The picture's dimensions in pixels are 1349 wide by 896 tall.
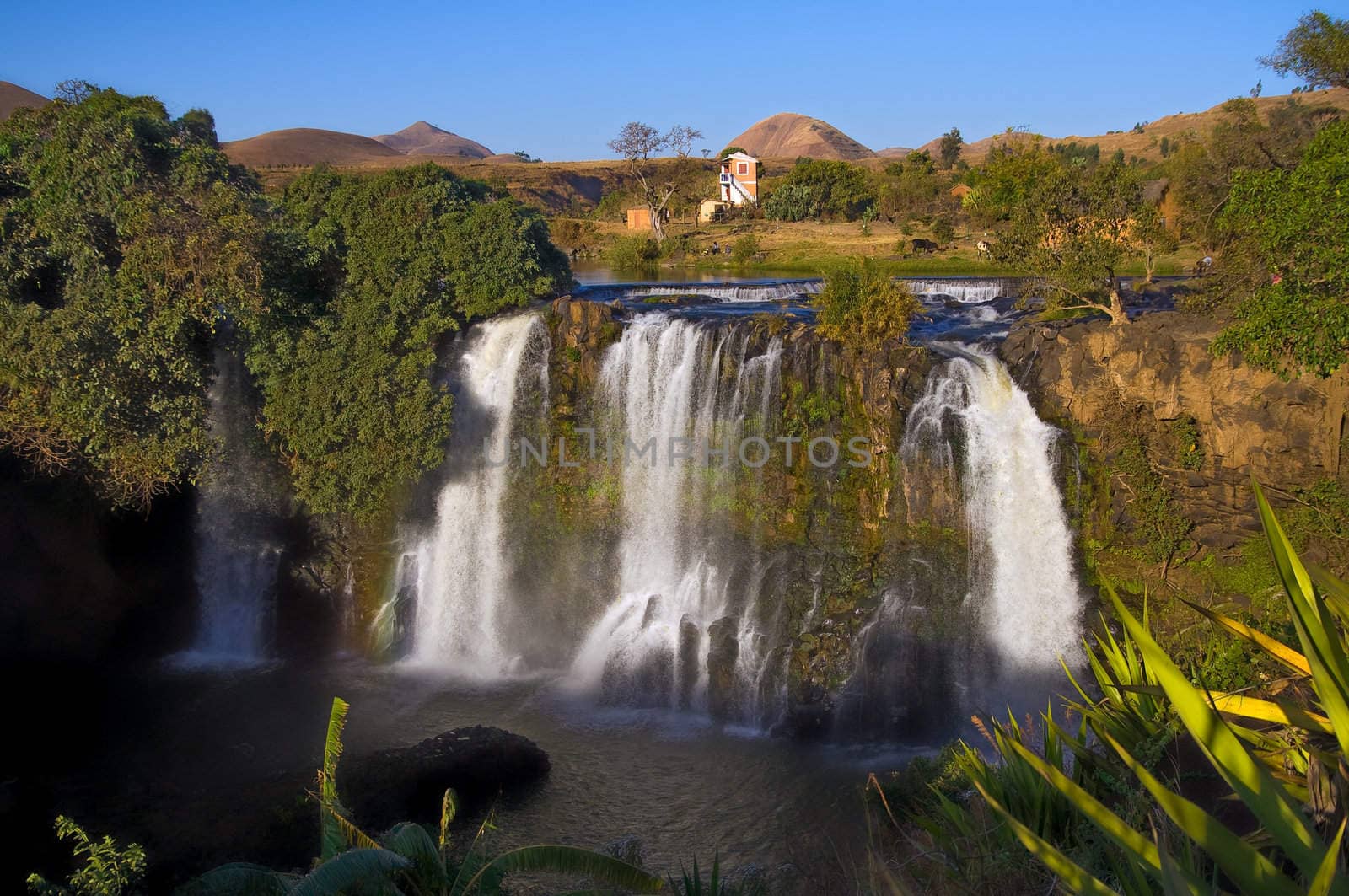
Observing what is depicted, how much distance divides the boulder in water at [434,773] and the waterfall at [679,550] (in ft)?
7.99

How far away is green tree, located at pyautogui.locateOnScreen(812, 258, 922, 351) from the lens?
1511 cm

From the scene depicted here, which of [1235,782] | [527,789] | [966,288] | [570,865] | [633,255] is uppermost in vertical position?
[633,255]

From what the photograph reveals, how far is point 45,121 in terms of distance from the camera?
15.3 meters

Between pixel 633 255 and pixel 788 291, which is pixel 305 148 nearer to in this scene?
pixel 633 255

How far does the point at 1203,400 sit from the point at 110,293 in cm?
1625

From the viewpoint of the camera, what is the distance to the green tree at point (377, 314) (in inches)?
597

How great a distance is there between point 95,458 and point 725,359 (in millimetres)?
9937

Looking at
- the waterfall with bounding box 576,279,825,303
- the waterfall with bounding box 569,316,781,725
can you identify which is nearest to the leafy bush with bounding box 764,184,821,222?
the waterfall with bounding box 576,279,825,303

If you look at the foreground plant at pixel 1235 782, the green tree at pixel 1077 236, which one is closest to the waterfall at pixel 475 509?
the green tree at pixel 1077 236

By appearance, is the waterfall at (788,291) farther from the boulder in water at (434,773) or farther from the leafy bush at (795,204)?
the leafy bush at (795,204)

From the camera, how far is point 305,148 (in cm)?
9306

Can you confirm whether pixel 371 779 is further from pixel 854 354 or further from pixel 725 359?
pixel 854 354

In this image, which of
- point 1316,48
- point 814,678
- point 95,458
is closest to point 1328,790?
point 814,678

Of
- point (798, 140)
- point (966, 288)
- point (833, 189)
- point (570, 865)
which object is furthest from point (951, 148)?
point (798, 140)
